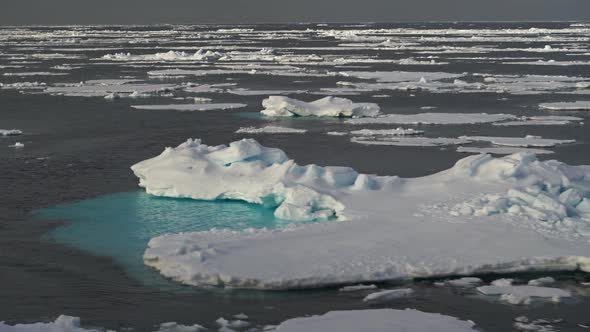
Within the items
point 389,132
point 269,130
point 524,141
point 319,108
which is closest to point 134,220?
point 269,130

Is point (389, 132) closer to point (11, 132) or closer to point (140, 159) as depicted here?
point (140, 159)

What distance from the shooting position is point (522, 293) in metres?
10.3

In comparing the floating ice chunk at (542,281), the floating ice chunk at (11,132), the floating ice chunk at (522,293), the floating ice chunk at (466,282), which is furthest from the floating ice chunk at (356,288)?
the floating ice chunk at (11,132)

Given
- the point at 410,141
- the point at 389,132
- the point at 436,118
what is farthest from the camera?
the point at 436,118

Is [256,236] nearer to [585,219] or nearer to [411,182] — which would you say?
[411,182]

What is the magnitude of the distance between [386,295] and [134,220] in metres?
5.35

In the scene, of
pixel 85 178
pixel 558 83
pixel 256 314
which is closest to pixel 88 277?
pixel 256 314

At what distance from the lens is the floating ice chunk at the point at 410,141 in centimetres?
2097

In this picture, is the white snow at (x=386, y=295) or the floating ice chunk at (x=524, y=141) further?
the floating ice chunk at (x=524, y=141)

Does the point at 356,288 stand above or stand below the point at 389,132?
below

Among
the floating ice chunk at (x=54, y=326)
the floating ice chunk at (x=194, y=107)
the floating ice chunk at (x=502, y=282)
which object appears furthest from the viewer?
the floating ice chunk at (x=194, y=107)

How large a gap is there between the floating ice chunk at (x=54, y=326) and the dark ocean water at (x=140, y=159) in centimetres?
61

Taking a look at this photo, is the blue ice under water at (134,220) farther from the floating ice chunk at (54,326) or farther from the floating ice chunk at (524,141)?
the floating ice chunk at (524,141)

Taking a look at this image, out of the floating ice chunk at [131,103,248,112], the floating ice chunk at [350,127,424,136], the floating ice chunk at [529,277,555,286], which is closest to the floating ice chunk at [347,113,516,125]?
the floating ice chunk at [350,127,424,136]
